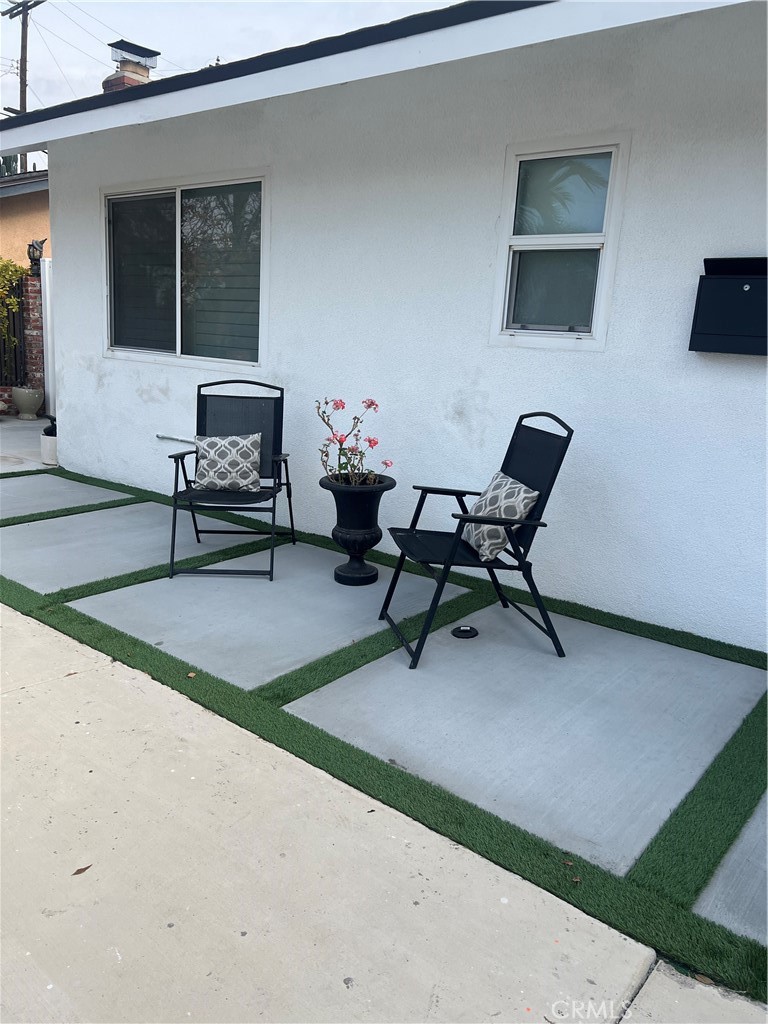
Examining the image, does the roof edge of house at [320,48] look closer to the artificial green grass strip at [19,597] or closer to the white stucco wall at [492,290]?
the white stucco wall at [492,290]

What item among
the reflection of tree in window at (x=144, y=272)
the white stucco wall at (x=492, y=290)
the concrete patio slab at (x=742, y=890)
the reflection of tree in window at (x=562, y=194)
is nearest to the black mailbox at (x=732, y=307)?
the white stucco wall at (x=492, y=290)

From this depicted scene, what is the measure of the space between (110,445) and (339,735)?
4426 mm

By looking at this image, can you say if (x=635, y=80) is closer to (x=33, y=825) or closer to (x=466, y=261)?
(x=466, y=261)

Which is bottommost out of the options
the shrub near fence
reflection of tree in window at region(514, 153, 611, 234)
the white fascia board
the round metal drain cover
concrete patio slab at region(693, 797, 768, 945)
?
concrete patio slab at region(693, 797, 768, 945)

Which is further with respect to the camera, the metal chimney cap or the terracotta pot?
the terracotta pot

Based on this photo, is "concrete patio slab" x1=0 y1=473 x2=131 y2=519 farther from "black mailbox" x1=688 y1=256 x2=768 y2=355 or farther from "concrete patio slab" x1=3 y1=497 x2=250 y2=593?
"black mailbox" x1=688 y1=256 x2=768 y2=355

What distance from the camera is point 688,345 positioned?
132 inches

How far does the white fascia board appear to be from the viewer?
256 cm

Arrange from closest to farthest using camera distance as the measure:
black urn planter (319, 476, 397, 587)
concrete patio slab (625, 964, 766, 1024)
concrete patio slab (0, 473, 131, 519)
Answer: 1. concrete patio slab (625, 964, 766, 1024)
2. black urn planter (319, 476, 397, 587)
3. concrete patio slab (0, 473, 131, 519)

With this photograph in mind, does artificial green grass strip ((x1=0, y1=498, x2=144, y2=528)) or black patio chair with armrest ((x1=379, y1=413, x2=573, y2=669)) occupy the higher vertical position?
black patio chair with armrest ((x1=379, y1=413, x2=573, y2=669))

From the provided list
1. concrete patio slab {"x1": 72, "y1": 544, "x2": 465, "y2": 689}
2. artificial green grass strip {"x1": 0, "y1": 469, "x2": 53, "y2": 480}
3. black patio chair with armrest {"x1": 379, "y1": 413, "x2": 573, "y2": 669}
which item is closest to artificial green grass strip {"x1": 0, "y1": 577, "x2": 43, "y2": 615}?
concrete patio slab {"x1": 72, "y1": 544, "x2": 465, "y2": 689}

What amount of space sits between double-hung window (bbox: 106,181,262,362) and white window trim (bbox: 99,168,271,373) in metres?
0.03

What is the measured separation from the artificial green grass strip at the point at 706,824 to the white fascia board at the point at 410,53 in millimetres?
2443

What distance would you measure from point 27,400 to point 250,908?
8722 millimetres
